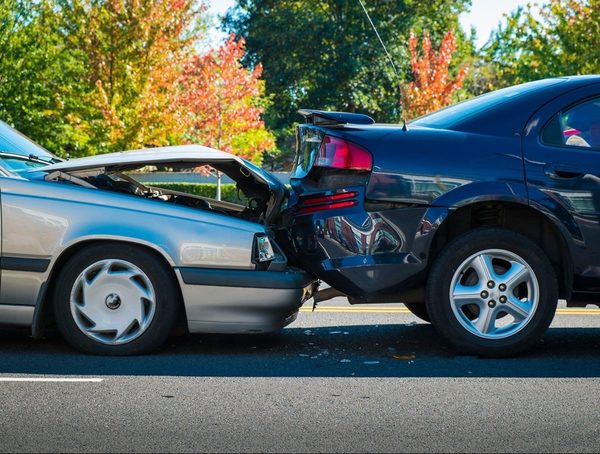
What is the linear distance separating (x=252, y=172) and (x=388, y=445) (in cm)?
276

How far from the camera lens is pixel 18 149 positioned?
21.6 feet

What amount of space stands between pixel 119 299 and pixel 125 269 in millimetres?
183

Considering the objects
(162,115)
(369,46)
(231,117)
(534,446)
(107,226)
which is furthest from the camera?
(369,46)

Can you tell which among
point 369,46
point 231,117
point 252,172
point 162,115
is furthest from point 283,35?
point 252,172

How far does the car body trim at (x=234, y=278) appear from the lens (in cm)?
567

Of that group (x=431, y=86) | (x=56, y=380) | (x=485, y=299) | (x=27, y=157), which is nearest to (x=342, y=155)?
(x=485, y=299)

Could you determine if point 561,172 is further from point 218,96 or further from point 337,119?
point 218,96

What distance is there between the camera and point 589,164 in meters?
5.78

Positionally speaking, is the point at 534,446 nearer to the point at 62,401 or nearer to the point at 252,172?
the point at 62,401

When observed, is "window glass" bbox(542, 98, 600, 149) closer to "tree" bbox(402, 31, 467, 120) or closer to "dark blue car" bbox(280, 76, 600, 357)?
"dark blue car" bbox(280, 76, 600, 357)

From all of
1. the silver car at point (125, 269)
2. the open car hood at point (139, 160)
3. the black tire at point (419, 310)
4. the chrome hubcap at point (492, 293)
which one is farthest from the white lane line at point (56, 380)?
the black tire at point (419, 310)

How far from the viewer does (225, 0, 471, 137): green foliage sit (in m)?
46.3

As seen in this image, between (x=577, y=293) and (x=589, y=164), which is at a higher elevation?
(x=589, y=164)

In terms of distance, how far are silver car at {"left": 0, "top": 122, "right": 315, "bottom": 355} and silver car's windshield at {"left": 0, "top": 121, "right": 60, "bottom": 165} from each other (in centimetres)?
63
